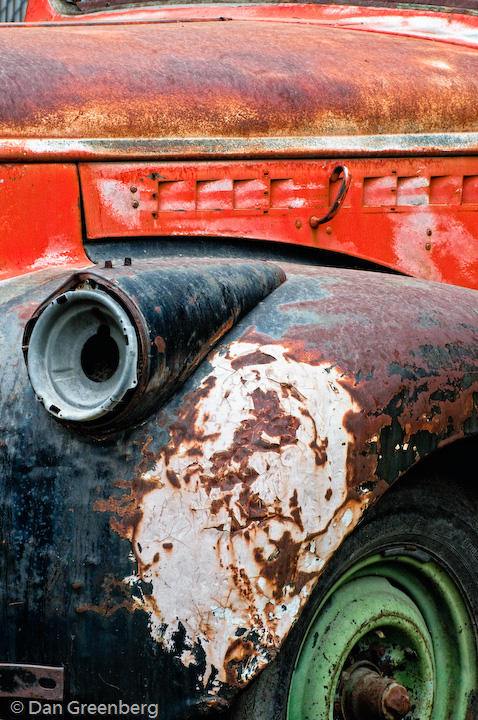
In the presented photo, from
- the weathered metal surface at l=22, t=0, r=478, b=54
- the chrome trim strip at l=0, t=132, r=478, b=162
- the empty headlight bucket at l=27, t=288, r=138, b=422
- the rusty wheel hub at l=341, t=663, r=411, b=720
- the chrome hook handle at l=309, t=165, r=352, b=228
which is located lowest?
the rusty wheel hub at l=341, t=663, r=411, b=720

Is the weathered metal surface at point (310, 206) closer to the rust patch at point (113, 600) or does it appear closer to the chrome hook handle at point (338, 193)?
the chrome hook handle at point (338, 193)

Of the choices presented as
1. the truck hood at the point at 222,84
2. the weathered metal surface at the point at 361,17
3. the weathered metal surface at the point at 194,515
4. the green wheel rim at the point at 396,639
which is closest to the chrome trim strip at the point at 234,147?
the truck hood at the point at 222,84

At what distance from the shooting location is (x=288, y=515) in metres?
1.39

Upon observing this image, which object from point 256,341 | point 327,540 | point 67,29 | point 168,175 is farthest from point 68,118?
point 327,540

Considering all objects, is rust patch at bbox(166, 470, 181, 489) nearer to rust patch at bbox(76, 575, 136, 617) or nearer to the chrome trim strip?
rust patch at bbox(76, 575, 136, 617)

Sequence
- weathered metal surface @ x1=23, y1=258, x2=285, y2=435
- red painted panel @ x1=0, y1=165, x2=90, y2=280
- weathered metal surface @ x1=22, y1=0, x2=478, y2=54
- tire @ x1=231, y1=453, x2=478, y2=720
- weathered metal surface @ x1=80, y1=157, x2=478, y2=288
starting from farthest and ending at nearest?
1. weathered metal surface @ x1=22, y1=0, x2=478, y2=54
2. weathered metal surface @ x1=80, y1=157, x2=478, y2=288
3. red painted panel @ x1=0, y1=165, x2=90, y2=280
4. tire @ x1=231, y1=453, x2=478, y2=720
5. weathered metal surface @ x1=23, y1=258, x2=285, y2=435

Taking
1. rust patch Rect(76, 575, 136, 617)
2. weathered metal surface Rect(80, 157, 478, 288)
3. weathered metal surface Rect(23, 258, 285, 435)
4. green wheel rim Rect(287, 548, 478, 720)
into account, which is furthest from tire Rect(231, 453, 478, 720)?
weathered metal surface Rect(80, 157, 478, 288)

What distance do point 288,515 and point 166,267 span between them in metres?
0.47

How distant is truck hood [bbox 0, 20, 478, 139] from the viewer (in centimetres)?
204

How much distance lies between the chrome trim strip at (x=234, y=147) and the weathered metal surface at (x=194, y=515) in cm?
71

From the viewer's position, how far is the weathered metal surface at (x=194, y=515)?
137 cm

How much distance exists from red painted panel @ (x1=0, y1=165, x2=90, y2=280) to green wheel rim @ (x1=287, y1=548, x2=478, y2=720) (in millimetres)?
952

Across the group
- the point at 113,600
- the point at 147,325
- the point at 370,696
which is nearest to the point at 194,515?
the point at 113,600

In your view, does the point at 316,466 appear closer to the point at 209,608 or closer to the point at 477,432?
the point at 209,608
